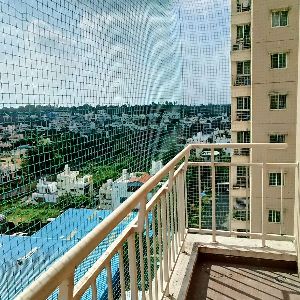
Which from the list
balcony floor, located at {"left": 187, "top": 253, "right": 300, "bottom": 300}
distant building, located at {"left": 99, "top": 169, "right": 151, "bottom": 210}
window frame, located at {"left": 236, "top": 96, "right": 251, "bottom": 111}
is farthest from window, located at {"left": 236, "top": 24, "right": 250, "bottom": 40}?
balcony floor, located at {"left": 187, "top": 253, "right": 300, "bottom": 300}

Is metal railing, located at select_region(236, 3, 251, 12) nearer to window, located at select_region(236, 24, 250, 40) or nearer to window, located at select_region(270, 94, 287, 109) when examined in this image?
window, located at select_region(236, 24, 250, 40)

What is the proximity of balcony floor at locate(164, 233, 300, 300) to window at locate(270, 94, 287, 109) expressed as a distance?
8.40m

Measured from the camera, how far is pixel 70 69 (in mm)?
2150

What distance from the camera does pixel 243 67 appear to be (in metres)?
12.5

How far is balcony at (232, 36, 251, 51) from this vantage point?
1240 cm

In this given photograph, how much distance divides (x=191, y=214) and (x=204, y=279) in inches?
45.1

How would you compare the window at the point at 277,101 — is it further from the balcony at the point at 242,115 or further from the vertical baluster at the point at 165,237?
the vertical baluster at the point at 165,237

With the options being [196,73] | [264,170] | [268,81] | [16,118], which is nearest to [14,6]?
[16,118]

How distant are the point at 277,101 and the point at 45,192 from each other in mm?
10330

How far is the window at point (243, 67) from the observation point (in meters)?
12.3

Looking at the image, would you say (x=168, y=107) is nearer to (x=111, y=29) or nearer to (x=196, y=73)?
(x=196, y=73)

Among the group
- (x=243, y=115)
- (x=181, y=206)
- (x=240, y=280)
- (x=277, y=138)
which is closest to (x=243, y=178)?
(x=181, y=206)

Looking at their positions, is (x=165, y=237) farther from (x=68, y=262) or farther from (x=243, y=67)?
(x=243, y=67)

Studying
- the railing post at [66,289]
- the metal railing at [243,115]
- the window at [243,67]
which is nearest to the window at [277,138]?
the metal railing at [243,115]
